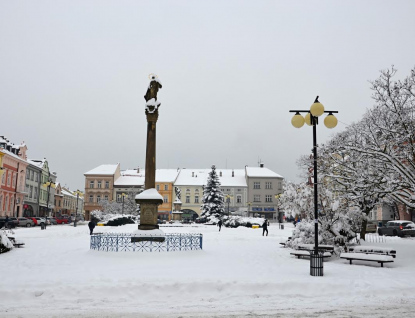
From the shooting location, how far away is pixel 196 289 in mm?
9906

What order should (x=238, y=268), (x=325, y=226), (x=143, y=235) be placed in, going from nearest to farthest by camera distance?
1. (x=238, y=268)
2. (x=143, y=235)
3. (x=325, y=226)

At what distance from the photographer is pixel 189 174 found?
8812cm

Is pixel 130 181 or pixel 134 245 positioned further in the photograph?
pixel 130 181

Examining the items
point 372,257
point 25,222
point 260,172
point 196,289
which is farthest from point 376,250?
point 260,172

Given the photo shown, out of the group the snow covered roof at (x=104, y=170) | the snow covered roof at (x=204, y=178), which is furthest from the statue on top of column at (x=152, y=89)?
the snow covered roof at (x=104, y=170)

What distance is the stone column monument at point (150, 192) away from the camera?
701 inches

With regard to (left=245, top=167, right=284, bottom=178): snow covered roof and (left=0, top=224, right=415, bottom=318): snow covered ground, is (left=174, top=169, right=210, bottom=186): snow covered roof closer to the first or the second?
(left=245, top=167, right=284, bottom=178): snow covered roof

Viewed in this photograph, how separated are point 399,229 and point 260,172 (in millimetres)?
51560

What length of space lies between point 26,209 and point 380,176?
63.7 m

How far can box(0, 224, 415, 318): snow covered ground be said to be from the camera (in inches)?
317

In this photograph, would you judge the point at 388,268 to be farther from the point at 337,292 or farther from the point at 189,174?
the point at 189,174

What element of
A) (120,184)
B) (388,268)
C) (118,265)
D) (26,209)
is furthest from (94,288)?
(120,184)

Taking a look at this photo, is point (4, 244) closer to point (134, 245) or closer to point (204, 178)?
point (134, 245)

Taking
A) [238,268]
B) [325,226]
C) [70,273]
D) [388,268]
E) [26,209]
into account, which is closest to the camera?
[70,273]
